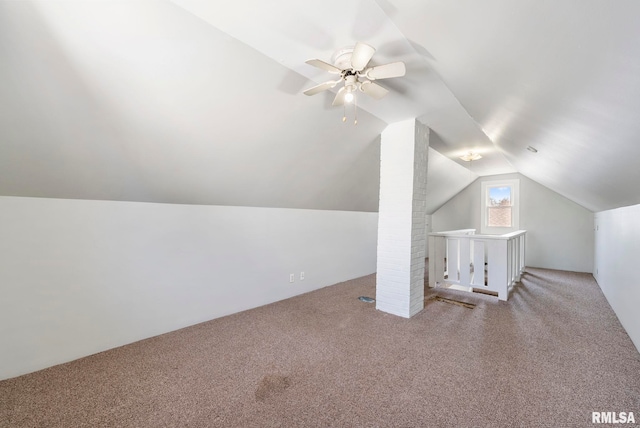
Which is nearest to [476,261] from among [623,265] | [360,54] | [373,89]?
[623,265]

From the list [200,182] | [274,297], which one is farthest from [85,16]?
[274,297]

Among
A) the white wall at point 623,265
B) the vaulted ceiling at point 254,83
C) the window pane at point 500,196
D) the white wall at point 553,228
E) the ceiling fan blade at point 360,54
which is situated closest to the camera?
the vaulted ceiling at point 254,83

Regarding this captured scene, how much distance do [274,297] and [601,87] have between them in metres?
3.82

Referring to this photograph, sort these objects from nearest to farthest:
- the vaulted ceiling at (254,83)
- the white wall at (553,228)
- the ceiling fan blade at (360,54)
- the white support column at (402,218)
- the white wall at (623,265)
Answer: the vaulted ceiling at (254,83)
the ceiling fan blade at (360,54)
the white wall at (623,265)
the white support column at (402,218)
the white wall at (553,228)

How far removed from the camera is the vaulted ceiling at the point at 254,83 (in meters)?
1.19

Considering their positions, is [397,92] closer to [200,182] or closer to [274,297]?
[200,182]

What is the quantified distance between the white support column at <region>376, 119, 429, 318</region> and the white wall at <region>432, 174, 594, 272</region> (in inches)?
195

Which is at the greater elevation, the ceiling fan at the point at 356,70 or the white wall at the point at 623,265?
the ceiling fan at the point at 356,70

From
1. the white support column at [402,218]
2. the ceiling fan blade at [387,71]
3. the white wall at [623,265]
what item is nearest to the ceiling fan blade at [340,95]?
the ceiling fan blade at [387,71]

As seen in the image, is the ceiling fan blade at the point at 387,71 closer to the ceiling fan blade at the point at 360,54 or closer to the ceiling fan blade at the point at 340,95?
the ceiling fan blade at the point at 360,54

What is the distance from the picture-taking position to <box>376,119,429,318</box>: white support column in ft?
11.1

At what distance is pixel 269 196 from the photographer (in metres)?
3.62

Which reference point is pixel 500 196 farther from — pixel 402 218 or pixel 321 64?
pixel 321 64

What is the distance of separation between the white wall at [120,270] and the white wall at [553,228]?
6319 millimetres
